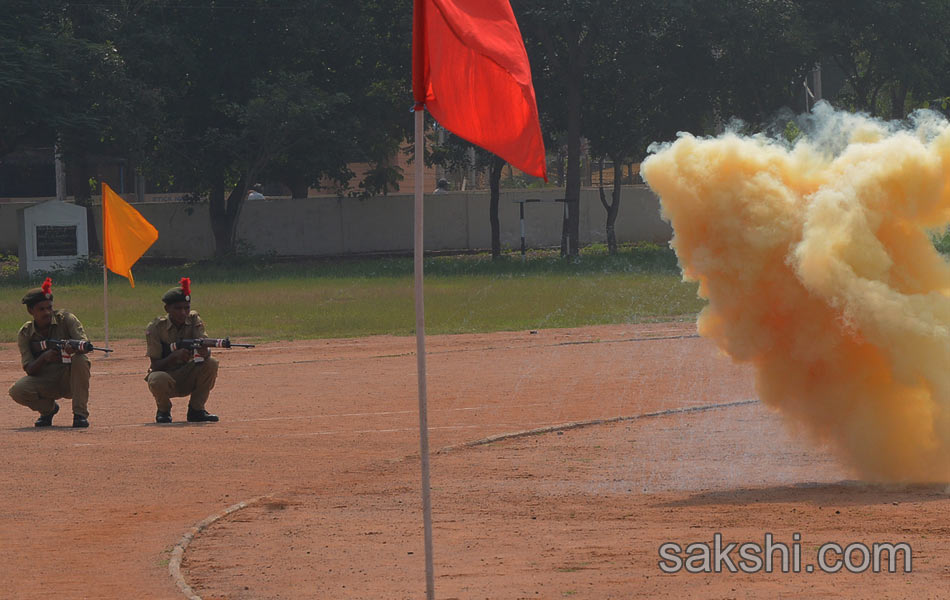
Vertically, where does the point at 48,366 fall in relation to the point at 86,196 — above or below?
below

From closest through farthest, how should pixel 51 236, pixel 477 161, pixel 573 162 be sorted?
pixel 51 236 < pixel 573 162 < pixel 477 161

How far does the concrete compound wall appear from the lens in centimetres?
5372

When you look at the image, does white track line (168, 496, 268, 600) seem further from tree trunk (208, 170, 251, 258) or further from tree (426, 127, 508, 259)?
tree trunk (208, 170, 251, 258)

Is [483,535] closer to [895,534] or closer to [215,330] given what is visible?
[895,534]

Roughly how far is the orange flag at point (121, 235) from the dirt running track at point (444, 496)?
4.83 metres

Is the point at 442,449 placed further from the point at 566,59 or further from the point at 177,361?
the point at 566,59

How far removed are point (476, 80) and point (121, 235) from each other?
1685 centimetres

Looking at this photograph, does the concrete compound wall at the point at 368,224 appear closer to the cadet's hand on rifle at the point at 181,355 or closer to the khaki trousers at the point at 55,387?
the khaki trousers at the point at 55,387

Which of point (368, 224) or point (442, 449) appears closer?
point (442, 449)

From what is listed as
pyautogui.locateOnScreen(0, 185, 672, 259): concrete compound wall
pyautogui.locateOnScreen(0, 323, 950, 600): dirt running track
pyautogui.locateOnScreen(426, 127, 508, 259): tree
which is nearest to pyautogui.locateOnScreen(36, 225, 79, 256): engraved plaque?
pyautogui.locateOnScreen(0, 185, 672, 259): concrete compound wall

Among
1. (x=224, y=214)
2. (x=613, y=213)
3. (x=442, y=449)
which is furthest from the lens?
(x=613, y=213)

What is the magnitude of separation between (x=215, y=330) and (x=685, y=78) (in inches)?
996

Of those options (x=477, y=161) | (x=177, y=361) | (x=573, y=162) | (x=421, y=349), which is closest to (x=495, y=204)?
(x=477, y=161)

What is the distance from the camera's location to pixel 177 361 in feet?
48.2
